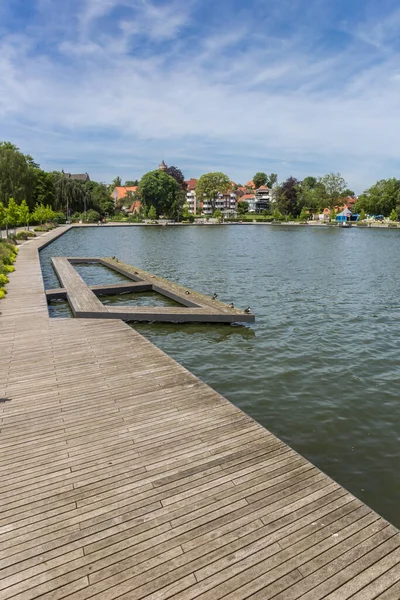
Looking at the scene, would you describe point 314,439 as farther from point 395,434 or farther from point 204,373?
point 204,373

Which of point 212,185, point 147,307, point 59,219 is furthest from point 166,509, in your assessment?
point 212,185

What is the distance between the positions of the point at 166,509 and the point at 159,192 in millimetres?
101754

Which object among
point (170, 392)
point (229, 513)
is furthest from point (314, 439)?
point (229, 513)

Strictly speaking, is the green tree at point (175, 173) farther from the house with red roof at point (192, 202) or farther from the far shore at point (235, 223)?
the far shore at point (235, 223)

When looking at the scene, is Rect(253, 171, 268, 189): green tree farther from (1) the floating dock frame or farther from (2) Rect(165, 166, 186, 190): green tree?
(1) the floating dock frame

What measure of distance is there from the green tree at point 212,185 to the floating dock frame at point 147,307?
339ft

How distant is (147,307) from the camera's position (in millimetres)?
16016

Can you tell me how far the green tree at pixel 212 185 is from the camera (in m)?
120

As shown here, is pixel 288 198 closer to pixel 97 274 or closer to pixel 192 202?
pixel 192 202

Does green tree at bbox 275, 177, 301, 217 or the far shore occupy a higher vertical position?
green tree at bbox 275, 177, 301, 217

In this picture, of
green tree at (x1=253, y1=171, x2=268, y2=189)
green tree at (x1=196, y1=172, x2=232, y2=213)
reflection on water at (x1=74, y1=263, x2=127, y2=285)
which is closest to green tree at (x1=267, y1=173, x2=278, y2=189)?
green tree at (x1=253, y1=171, x2=268, y2=189)

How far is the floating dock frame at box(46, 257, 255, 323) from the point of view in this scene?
15008 mm

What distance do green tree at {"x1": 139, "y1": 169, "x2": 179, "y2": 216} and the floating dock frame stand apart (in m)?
82.3

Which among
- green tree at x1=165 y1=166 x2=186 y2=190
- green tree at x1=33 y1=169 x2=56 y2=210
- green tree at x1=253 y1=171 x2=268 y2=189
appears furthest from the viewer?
green tree at x1=253 y1=171 x2=268 y2=189
